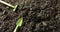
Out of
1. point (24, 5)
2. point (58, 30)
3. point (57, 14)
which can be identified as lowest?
point (58, 30)

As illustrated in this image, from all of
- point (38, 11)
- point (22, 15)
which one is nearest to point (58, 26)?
point (38, 11)

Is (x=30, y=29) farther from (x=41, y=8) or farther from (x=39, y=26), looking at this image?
(x=41, y=8)

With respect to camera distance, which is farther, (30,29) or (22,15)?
(22,15)

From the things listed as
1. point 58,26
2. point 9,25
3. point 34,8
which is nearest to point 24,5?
point 34,8

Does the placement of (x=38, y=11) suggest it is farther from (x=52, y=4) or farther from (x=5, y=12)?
(x=5, y=12)

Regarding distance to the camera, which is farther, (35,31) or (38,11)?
(38,11)

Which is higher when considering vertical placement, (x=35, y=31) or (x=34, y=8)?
(x=34, y=8)
